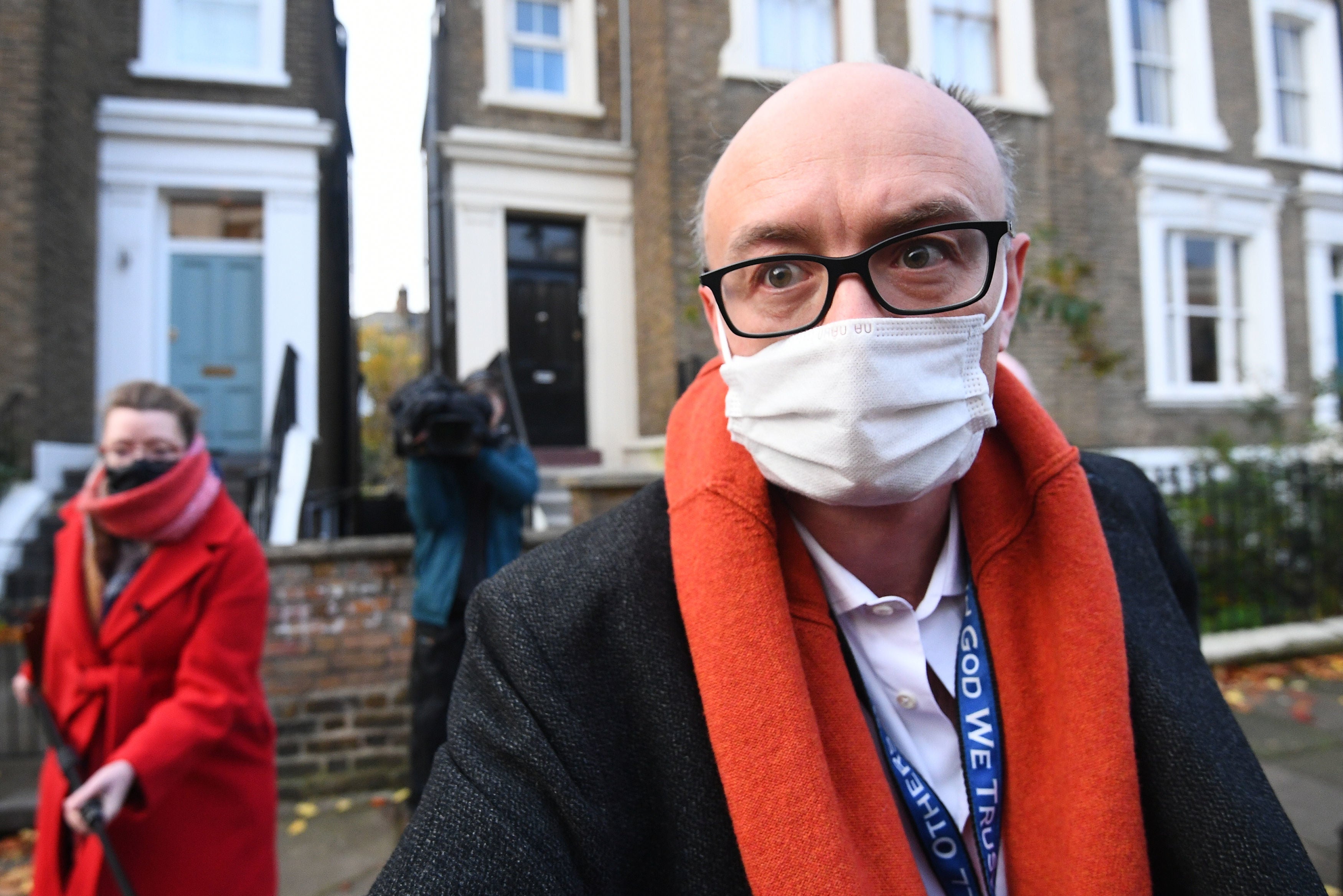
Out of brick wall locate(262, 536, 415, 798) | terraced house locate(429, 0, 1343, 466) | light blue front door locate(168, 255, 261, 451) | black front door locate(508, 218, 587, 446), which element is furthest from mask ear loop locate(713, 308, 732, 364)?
light blue front door locate(168, 255, 261, 451)

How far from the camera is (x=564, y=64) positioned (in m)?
10.9

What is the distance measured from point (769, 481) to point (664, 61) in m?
9.82

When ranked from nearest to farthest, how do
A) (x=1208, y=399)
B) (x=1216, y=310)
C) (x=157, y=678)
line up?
1. (x=157, y=678)
2. (x=1208, y=399)
3. (x=1216, y=310)

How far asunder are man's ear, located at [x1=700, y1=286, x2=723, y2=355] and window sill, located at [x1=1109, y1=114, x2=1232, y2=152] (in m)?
12.8

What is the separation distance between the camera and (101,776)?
2.01m

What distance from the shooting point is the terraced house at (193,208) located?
8.26 meters

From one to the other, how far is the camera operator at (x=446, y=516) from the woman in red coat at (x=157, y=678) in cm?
77

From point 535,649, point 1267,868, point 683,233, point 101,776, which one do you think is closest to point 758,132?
point 535,649

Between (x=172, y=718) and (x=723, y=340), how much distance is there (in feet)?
6.66

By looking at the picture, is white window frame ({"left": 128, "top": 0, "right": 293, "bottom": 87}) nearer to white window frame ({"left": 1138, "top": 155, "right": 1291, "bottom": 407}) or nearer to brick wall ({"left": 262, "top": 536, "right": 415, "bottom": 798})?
brick wall ({"left": 262, "top": 536, "right": 415, "bottom": 798})

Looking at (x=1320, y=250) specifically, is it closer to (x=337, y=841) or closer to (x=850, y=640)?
(x=850, y=640)

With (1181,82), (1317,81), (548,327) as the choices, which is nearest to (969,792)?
(548,327)

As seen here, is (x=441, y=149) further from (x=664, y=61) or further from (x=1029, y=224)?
(x=1029, y=224)

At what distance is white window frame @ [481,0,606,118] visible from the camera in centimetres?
1034
